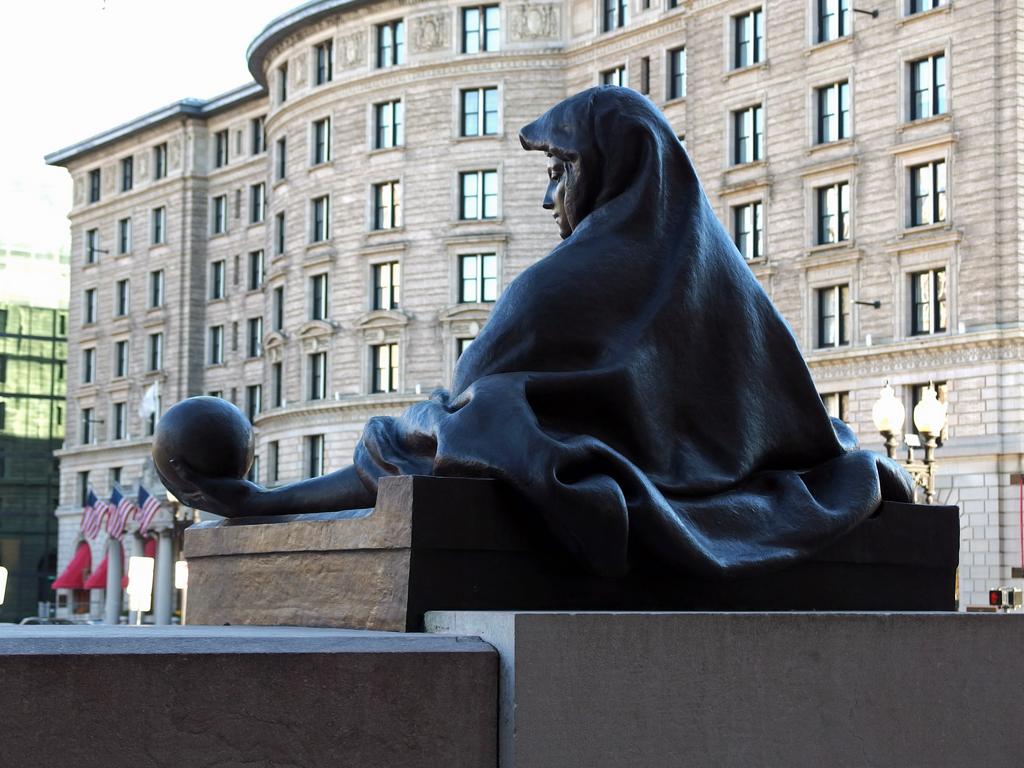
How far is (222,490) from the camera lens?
5191 millimetres

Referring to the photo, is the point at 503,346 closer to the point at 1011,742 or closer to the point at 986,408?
the point at 1011,742

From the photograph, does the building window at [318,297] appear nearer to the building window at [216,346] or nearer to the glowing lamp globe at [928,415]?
the building window at [216,346]

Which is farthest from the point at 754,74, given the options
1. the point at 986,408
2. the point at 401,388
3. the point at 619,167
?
the point at 619,167

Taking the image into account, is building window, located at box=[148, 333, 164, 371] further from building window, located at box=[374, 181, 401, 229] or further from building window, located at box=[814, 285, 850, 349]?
building window, located at box=[814, 285, 850, 349]

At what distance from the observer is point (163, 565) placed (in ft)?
187

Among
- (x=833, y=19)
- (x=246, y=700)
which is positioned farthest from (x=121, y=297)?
(x=246, y=700)

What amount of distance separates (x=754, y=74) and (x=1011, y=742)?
3918cm

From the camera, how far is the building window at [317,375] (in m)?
52.5

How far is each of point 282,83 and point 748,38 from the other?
1880cm

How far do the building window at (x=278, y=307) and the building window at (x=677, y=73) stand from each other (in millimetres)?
15749

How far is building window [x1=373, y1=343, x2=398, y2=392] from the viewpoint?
1991 inches

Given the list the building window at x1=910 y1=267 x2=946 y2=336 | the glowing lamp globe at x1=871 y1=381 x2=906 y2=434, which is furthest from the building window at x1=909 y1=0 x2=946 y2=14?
the glowing lamp globe at x1=871 y1=381 x2=906 y2=434

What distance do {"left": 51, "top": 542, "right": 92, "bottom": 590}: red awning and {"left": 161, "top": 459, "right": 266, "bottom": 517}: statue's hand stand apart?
196ft

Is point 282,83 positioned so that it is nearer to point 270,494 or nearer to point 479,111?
point 479,111
